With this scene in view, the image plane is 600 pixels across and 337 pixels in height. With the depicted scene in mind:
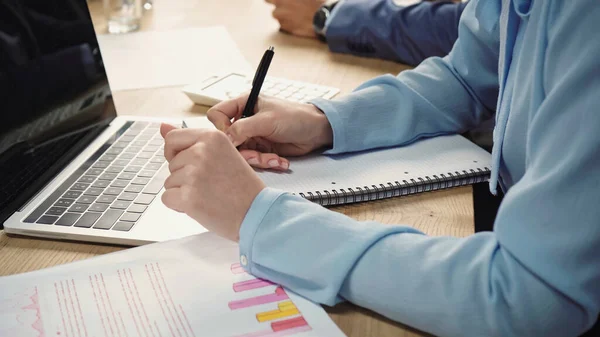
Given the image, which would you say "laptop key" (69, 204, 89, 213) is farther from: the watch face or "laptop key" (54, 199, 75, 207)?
the watch face

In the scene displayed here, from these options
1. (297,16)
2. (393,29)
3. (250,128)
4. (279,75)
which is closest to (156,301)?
(250,128)

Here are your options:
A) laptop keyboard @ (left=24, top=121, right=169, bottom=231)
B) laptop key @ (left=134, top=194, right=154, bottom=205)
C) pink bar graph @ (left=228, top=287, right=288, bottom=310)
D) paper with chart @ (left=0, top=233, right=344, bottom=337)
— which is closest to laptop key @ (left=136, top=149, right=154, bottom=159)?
laptop keyboard @ (left=24, top=121, right=169, bottom=231)

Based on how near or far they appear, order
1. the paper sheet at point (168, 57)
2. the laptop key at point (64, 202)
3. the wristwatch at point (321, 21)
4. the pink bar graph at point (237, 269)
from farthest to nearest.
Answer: the wristwatch at point (321, 21) → the paper sheet at point (168, 57) → the laptop key at point (64, 202) → the pink bar graph at point (237, 269)

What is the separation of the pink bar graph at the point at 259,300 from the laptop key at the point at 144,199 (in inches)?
8.3

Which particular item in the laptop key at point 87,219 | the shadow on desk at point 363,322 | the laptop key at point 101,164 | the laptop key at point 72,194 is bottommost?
the shadow on desk at point 363,322

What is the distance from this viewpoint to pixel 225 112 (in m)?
0.84

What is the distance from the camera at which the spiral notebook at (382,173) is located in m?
0.72

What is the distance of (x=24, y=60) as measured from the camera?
2.43ft

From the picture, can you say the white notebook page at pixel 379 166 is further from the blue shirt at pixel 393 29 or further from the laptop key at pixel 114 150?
the blue shirt at pixel 393 29

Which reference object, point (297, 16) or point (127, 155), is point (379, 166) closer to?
point (127, 155)

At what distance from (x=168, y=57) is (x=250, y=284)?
0.77m

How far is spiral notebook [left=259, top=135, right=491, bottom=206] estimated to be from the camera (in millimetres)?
723

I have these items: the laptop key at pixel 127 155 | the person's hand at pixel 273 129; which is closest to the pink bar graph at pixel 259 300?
the person's hand at pixel 273 129

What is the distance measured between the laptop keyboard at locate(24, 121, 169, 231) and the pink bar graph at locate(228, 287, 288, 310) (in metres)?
0.18
